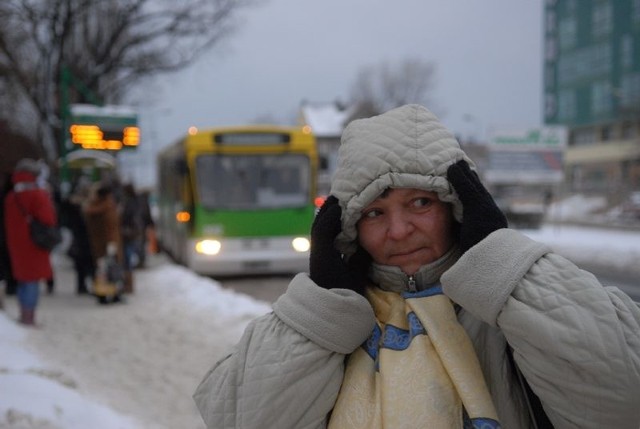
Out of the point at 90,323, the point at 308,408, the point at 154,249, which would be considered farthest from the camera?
the point at 154,249

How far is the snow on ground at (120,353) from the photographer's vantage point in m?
4.55

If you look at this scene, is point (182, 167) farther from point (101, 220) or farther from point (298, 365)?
point (298, 365)

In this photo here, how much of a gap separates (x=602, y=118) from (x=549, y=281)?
68373 mm

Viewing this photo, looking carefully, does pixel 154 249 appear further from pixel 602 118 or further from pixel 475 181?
pixel 602 118

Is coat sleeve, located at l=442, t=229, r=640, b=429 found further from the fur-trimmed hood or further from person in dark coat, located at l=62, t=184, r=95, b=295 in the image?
person in dark coat, located at l=62, t=184, r=95, b=295

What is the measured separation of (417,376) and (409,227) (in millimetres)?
375

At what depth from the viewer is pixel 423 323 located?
1658mm

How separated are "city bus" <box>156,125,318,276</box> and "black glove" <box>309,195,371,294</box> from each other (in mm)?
11199

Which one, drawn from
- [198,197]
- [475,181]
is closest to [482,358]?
[475,181]

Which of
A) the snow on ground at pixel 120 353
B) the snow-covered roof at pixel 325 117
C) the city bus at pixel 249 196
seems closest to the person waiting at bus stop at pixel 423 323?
the snow on ground at pixel 120 353

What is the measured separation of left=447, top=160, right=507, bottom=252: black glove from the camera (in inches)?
65.7

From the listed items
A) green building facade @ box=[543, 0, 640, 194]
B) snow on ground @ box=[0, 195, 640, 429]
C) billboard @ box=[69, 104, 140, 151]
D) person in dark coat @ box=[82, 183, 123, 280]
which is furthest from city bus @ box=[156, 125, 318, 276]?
green building facade @ box=[543, 0, 640, 194]

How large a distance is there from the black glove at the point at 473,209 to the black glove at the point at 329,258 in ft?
0.97

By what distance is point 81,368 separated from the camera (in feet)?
21.5
